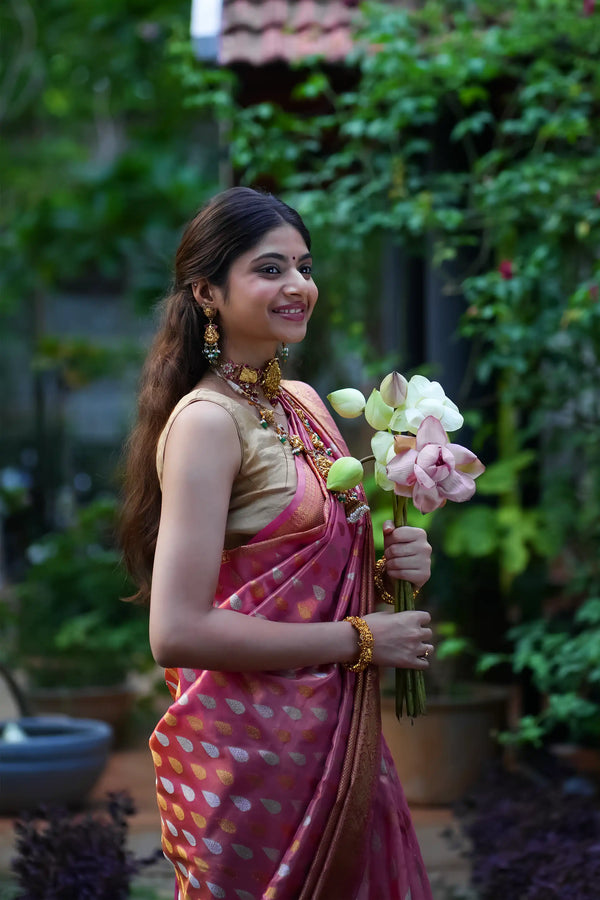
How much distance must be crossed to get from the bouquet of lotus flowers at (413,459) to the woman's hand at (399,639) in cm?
7

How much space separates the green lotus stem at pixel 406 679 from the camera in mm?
2021

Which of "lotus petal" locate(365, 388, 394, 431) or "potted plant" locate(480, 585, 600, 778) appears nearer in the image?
"lotus petal" locate(365, 388, 394, 431)

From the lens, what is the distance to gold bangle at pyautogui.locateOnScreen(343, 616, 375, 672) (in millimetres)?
1936

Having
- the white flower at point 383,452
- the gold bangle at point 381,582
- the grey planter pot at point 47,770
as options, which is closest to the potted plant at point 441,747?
the grey planter pot at point 47,770

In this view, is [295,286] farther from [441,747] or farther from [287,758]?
[441,747]

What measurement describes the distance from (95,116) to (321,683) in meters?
15.4

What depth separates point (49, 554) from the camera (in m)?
7.29

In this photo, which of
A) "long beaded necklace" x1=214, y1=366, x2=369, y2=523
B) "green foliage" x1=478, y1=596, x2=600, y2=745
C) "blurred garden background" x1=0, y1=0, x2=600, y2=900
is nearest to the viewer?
"long beaded necklace" x1=214, y1=366, x2=369, y2=523

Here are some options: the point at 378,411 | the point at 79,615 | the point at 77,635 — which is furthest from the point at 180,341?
the point at 79,615

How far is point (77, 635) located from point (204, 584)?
443 centimetres

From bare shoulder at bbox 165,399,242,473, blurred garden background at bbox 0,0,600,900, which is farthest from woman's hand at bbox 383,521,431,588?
blurred garden background at bbox 0,0,600,900

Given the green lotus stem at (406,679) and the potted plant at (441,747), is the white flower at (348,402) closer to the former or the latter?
the green lotus stem at (406,679)

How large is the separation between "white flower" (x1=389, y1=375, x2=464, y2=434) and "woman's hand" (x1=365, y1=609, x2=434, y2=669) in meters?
0.33

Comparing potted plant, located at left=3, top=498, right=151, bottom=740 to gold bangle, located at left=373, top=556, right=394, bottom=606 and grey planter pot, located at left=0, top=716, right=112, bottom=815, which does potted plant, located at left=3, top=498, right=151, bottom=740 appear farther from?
gold bangle, located at left=373, top=556, right=394, bottom=606
